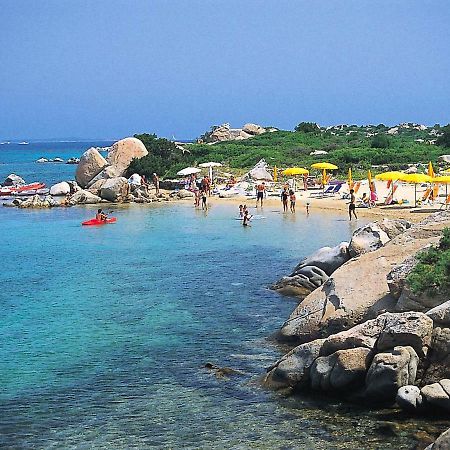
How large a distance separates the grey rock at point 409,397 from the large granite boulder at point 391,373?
23 cm

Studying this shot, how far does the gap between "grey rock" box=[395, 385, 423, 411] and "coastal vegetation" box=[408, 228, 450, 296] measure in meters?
2.80

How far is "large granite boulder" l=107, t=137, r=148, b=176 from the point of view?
5369cm

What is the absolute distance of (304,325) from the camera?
15.1 metres

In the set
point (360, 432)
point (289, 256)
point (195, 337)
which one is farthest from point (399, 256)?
point (289, 256)

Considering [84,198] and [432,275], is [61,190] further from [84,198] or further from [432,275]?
[432,275]

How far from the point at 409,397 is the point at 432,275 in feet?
10.7

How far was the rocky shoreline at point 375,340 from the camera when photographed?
11211 mm

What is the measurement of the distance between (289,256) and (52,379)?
44.4ft

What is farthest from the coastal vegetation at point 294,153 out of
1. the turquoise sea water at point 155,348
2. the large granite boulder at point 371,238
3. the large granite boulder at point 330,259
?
the large granite boulder at point 330,259

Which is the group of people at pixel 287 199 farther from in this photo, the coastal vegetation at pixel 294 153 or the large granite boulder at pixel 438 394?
the large granite boulder at pixel 438 394

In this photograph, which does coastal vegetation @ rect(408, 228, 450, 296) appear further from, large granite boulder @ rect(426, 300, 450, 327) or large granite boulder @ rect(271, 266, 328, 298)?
large granite boulder @ rect(271, 266, 328, 298)

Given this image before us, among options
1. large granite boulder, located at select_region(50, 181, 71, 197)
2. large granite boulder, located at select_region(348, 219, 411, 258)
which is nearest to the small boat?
large granite boulder, located at select_region(50, 181, 71, 197)

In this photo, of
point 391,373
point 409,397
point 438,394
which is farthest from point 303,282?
point 438,394

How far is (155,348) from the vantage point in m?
15.5
